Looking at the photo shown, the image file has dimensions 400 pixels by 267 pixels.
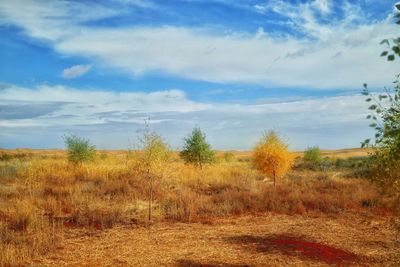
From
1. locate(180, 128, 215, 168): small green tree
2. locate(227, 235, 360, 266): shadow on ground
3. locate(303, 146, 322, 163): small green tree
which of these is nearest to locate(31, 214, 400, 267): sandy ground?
locate(227, 235, 360, 266): shadow on ground

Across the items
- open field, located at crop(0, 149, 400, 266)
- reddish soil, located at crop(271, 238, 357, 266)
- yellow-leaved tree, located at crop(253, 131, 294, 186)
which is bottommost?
reddish soil, located at crop(271, 238, 357, 266)

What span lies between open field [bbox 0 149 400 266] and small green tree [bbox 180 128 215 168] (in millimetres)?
8401

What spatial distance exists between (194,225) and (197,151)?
18580mm

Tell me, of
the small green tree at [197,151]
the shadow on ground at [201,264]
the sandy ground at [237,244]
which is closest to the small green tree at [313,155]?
the small green tree at [197,151]

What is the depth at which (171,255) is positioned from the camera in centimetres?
1217

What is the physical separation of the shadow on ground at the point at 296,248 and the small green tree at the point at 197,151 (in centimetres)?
2032

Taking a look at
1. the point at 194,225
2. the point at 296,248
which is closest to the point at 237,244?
the point at 296,248

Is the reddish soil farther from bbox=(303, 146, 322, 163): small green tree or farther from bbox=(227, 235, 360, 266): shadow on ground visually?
bbox=(303, 146, 322, 163): small green tree

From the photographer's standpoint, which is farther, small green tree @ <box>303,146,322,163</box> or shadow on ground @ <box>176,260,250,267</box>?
small green tree @ <box>303,146,322,163</box>

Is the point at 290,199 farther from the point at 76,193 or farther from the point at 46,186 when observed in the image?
the point at 46,186

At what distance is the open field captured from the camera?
1198cm

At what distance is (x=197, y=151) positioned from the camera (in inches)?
1367

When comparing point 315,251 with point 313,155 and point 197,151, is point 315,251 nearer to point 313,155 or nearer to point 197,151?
point 197,151

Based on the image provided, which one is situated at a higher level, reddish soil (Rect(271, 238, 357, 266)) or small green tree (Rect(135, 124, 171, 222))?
small green tree (Rect(135, 124, 171, 222))
